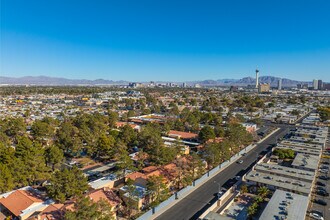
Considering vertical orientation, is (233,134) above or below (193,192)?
above

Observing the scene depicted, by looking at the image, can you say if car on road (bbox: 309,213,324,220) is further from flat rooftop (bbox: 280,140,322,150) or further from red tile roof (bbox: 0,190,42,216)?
red tile roof (bbox: 0,190,42,216)

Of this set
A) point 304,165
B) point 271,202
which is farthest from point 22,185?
point 304,165

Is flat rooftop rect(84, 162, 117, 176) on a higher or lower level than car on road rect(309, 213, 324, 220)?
higher

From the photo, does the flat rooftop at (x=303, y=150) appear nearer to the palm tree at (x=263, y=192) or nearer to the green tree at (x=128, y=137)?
the palm tree at (x=263, y=192)

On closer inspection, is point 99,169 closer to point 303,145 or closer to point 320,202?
point 320,202

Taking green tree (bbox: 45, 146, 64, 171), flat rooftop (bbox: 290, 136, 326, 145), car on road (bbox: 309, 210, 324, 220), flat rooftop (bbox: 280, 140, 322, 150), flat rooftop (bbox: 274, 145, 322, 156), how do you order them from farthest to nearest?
1. flat rooftop (bbox: 290, 136, 326, 145)
2. flat rooftop (bbox: 280, 140, 322, 150)
3. flat rooftop (bbox: 274, 145, 322, 156)
4. green tree (bbox: 45, 146, 64, 171)
5. car on road (bbox: 309, 210, 324, 220)

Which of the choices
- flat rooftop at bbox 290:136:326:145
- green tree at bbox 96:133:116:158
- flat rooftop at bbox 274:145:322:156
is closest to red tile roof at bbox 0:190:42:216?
green tree at bbox 96:133:116:158

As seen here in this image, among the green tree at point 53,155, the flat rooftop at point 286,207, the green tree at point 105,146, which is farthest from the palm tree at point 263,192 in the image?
the green tree at point 53,155

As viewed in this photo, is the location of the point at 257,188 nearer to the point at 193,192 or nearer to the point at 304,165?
the point at 193,192
